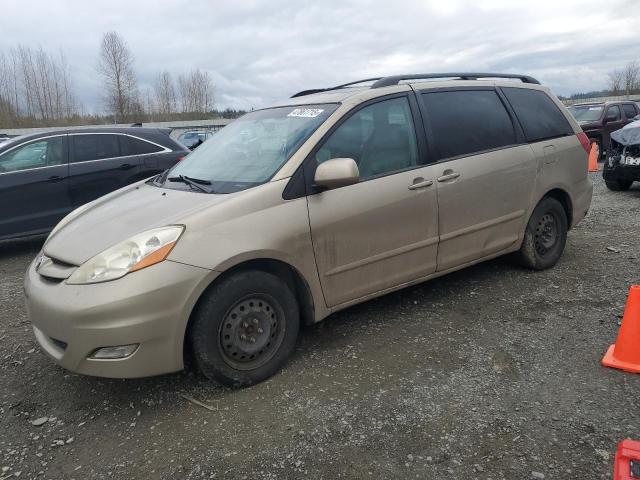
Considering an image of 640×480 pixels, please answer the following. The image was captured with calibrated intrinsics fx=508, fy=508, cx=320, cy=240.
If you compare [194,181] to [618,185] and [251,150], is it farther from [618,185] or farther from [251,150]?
[618,185]

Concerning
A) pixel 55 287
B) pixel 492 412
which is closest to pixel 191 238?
pixel 55 287

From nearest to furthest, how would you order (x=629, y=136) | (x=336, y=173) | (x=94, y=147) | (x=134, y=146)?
1. (x=336, y=173)
2. (x=94, y=147)
3. (x=134, y=146)
4. (x=629, y=136)

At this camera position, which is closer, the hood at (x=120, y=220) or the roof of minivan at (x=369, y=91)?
the hood at (x=120, y=220)

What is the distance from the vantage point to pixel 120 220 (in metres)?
3.12

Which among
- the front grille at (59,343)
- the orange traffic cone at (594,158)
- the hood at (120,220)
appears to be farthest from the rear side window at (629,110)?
the front grille at (59,343)

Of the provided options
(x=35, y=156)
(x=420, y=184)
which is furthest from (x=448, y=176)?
(x=35, y=156)

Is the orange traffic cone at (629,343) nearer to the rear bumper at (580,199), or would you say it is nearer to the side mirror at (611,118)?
the rear bumper at (580,199)

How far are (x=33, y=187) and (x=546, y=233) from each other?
6.14 m

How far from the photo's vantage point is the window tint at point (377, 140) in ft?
11.2

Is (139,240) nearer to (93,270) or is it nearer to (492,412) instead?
(93,270)

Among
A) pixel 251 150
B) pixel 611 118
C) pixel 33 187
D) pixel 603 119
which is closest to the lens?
pixel 251 150

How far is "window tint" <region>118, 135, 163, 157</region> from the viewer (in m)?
7.29

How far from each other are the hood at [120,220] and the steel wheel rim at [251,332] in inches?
24.8

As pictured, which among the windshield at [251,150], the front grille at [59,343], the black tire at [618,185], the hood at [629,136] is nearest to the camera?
the front grille at [59,343]
